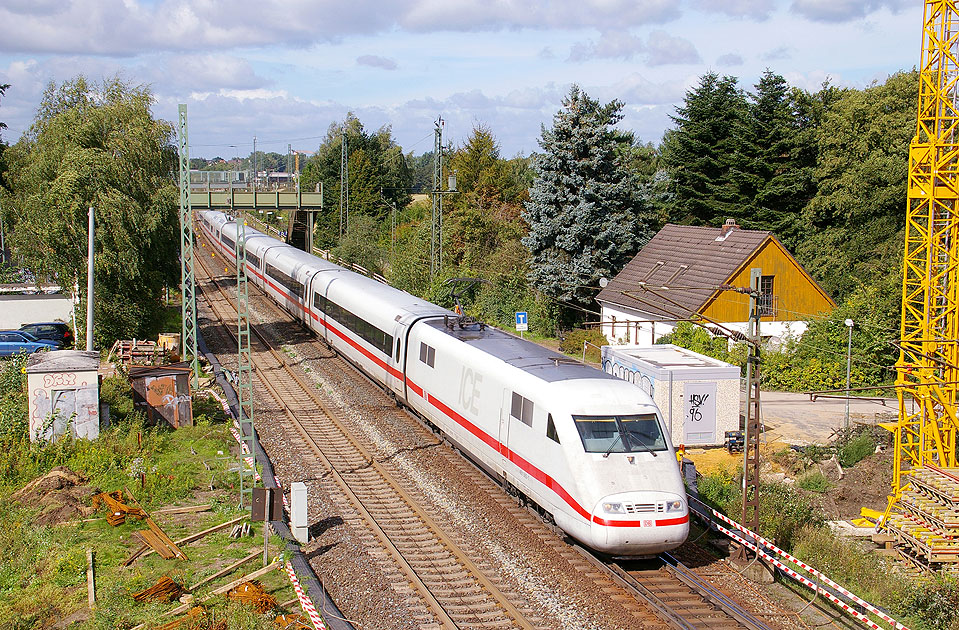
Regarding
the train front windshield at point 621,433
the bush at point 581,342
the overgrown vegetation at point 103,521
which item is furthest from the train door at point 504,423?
the bush at point 581,342

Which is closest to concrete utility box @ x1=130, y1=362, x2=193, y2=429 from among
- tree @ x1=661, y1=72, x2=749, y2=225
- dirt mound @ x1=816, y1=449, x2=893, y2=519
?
dirt mound @ x1=816, y1=449, x2=893, y2=519

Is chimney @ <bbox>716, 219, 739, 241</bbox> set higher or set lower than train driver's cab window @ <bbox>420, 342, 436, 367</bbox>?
higher

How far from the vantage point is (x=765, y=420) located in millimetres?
24438

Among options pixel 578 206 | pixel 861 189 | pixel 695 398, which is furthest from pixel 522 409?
pixel 861 189

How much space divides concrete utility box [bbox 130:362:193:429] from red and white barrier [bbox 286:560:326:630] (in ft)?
30.8

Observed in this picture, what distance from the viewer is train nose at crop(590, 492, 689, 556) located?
37.1 feet

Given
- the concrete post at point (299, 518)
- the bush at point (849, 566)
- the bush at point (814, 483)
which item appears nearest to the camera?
the bush at point (849, 566)

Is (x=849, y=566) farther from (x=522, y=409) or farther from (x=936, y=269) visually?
(x=936, y=269)

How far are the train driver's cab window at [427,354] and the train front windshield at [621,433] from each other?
6403mm

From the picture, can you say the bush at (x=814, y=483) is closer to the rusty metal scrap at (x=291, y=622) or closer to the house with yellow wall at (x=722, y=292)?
the house with yellow wall at (x=722, y=292)

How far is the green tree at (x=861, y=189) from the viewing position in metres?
36.0

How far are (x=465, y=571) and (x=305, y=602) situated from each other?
104 inches

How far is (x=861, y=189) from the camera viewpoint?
123 ft

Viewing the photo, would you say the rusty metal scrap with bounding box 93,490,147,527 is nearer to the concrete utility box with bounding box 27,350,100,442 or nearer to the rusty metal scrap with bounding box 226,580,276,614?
the concrete utility box with bounding box 27,350,100,442
